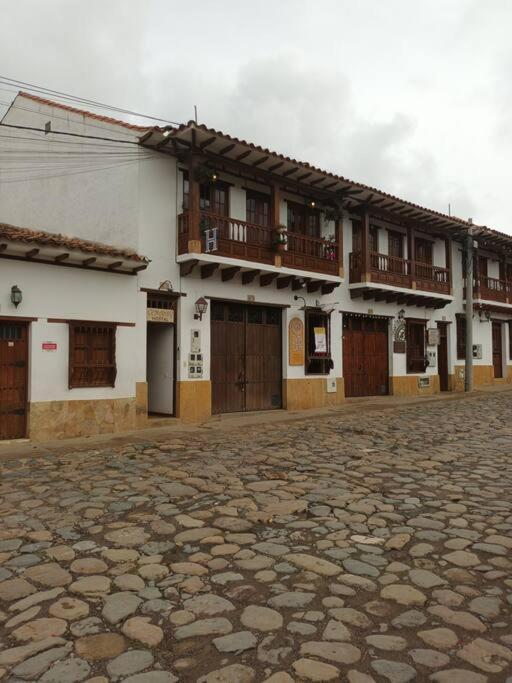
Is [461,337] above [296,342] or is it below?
above

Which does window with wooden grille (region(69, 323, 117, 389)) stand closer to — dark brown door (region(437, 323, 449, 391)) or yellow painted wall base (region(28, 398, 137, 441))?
yellow painted wall base (region(28, 398, 137, 441))

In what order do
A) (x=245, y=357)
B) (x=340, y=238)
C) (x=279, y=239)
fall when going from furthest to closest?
(x=340, y=238) < (x=245, y=357) < (x=279, y=239)

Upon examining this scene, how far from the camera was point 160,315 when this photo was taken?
39.4 feet

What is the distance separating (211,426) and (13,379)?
401 centimetres

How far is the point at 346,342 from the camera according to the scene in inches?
663

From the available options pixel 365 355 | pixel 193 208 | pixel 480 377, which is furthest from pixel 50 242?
pixel 480 377

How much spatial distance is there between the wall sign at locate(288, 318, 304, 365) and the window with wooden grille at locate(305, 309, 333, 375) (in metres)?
0.24

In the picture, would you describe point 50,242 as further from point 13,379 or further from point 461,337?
point 461,337

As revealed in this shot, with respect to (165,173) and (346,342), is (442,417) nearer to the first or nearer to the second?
(346,342)

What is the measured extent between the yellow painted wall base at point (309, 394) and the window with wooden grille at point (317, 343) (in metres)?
0.33

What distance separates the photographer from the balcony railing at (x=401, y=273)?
54.2ft

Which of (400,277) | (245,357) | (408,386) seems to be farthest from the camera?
(408,386)

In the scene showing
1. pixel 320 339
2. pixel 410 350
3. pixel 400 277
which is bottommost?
pixel 410 350

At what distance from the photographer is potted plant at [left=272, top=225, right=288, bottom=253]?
44.0 ft
